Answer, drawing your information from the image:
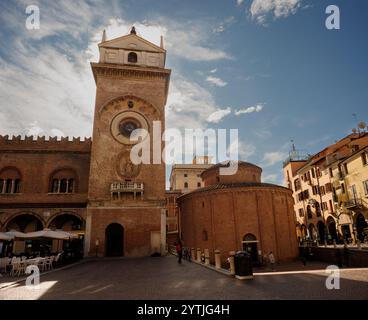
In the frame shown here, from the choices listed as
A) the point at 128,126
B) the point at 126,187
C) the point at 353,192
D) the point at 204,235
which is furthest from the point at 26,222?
the point at 353,192

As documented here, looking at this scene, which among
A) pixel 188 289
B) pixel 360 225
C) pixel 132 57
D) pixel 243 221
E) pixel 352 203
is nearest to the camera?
pixel 188 289

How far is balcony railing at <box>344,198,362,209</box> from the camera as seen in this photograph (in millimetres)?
32600

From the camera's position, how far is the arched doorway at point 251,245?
92.8 ft

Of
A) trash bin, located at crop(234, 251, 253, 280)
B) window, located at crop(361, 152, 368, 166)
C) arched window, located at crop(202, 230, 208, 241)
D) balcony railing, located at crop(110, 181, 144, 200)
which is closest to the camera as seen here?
trash bin, located at crop(234, 251, 253, 280)

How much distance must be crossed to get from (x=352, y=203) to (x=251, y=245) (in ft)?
49.2

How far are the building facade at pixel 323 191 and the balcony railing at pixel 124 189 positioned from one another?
25.1 meters

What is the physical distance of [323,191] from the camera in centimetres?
4306

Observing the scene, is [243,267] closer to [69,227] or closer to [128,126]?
[128,126]

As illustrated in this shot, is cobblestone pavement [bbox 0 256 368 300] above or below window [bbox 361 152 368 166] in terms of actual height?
below

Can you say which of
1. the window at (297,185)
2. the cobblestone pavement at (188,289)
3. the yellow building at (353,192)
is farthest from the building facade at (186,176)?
the cobblestone pavement at (188,289)

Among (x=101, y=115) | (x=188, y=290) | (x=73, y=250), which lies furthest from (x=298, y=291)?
(x=101, y=115)

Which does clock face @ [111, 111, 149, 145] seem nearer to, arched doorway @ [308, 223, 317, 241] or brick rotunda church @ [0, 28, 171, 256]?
brick rotunda church @ [0, 28, 171, 256]

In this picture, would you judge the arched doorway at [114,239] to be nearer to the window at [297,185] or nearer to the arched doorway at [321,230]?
the arched doorway at [321,230]

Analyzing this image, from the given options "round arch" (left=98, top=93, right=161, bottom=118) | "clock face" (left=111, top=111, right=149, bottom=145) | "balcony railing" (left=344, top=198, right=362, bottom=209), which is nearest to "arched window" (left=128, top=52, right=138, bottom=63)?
"round arch" (left=98, top=93, right=161, bottom=118)
